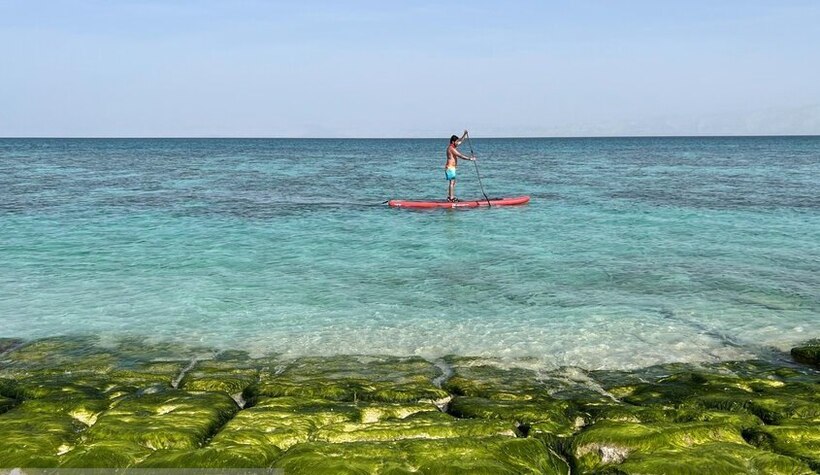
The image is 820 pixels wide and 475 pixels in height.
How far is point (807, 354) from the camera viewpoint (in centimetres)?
1051

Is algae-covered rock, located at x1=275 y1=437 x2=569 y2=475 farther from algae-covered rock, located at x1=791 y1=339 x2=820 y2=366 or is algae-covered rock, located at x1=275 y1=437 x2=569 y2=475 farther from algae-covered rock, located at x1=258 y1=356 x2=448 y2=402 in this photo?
algae-covered rock, located at x1=791 y1=339 x2=820 y2=366

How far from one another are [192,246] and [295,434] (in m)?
14.9

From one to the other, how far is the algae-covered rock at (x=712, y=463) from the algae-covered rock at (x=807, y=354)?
4.63m

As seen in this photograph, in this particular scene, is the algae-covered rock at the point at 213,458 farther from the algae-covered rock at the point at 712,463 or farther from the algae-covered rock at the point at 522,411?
the algae-covered rock at the point at 712,463

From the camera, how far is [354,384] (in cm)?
923

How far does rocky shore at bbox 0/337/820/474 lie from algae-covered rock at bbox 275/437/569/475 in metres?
0.02

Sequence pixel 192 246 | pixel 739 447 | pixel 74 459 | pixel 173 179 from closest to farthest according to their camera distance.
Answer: pixel 74 459 < pixel 739 447 < pixel 192 246 < pixel 173 179

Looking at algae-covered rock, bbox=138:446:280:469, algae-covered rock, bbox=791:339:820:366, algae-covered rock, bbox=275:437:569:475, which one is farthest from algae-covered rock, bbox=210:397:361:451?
algae-covered rock, bbox=791:339:820:366

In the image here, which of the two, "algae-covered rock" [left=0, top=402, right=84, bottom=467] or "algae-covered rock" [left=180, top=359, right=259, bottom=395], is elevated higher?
"algae-covered rock" [left=0, top=402, right=84, bottom=467]

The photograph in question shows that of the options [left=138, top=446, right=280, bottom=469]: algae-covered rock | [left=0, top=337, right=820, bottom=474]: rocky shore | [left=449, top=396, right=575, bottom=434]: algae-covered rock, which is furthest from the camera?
[left=449, top=396, right=575, bottom=434]: algae-covered rock

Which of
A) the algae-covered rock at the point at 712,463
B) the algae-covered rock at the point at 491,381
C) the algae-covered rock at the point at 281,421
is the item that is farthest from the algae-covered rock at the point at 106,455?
the algae-covered rock at the point at 712,463

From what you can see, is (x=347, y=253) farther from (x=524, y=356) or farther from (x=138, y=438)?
(x=138, y=438)

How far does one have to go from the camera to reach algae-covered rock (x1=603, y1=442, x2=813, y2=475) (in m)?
6.21

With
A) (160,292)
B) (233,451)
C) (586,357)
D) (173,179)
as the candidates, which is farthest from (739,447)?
(173,179)
